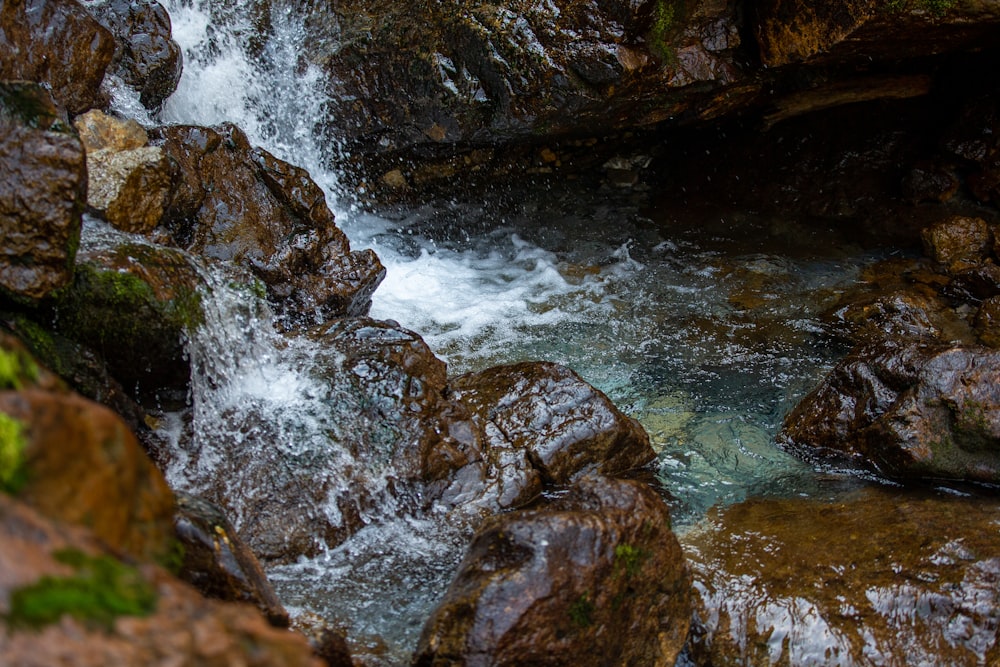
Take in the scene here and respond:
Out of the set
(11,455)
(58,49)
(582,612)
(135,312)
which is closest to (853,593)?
(582,612)

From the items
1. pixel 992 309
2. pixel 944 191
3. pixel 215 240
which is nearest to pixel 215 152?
pixel 215 240

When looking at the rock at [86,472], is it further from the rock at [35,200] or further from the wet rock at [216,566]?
the rock at [35,200]

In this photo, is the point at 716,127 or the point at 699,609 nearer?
the point at 699,609

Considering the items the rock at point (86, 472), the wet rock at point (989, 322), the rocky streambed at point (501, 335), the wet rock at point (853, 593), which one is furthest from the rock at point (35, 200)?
the wet rock at point (989, 322)

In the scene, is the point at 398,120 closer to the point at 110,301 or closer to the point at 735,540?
the point at 110,301

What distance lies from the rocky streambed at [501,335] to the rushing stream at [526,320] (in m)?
0.03

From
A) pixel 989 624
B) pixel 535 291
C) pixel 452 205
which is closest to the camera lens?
pixel 989 624

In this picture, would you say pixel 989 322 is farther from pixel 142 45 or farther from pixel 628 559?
pixel 142 45

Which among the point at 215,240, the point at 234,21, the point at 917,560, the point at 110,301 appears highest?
the point at 234,21

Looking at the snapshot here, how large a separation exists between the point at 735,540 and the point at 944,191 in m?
6.24

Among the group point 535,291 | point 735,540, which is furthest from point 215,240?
point 735,540

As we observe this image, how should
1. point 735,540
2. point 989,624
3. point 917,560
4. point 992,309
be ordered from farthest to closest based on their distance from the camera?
point 992,309 < point 735,540 < point 917,560 < point 989,624

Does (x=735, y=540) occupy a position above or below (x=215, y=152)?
below

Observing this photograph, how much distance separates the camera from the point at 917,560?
12.2ft
